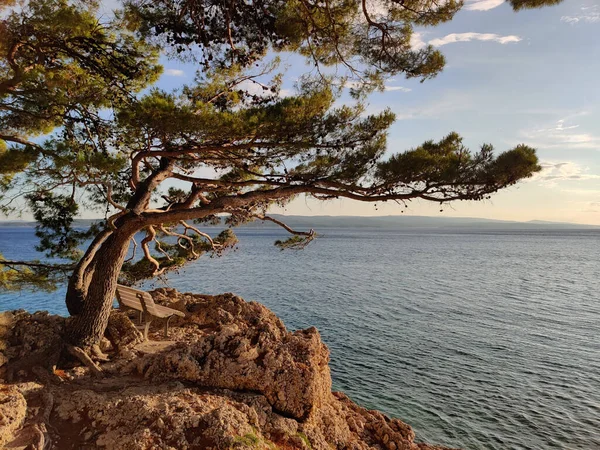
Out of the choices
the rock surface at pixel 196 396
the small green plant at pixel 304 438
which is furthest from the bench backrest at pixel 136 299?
the small green plant at pixel 304 438

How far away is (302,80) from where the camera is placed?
23.0ft

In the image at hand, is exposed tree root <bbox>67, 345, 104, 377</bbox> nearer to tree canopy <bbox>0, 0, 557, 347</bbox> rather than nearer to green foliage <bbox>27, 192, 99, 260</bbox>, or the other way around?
tree canopy <bbox>0, 0, 557, 347</bbox>

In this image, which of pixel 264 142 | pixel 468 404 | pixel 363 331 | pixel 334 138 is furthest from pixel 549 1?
pixel 363 331

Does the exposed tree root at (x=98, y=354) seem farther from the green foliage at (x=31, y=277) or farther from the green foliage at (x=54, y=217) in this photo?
the green foliage at (x=31, y=277)

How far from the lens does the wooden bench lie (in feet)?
20.3

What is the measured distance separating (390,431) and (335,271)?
1029 inches

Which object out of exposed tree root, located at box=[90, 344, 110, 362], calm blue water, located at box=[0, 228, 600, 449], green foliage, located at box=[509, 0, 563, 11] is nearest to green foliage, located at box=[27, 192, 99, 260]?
exposed tree root, located at box=[90, 344, 110, 362]

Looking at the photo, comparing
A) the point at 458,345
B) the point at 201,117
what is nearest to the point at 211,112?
the point at 201,117

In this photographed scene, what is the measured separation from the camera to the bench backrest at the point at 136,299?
6.17m

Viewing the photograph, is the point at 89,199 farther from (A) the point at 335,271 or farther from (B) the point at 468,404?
(A) the point at 335,271

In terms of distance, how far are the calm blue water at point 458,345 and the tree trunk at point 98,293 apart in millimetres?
6307

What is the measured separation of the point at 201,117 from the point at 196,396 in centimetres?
365

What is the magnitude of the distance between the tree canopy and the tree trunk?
2 cm

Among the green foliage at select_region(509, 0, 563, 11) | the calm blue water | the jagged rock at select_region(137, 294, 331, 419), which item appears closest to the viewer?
the jagged rock at select_region(137, 294, 331, 419)
